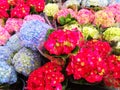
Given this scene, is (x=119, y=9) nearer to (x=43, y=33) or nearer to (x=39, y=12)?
(x=39, y=12)

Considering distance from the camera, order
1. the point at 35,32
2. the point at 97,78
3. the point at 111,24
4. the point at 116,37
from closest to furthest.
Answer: the point at 97,78 → the point at 35,32 → the point at 116,37 → the point at 111,24

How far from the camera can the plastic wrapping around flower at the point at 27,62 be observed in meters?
1.42

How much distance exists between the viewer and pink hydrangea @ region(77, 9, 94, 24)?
71.2 inches

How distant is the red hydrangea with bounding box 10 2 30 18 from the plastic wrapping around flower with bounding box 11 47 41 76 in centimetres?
51

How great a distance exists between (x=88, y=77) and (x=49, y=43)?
8.2 inches

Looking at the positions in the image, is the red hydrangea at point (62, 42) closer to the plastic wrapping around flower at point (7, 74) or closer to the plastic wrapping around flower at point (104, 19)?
the plastic wrapping around flower at point (7, 74)

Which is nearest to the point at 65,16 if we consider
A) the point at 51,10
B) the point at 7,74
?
the point at 51,10

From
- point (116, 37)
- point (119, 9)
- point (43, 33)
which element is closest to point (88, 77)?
point (43, 33)

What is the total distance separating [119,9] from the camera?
6.49 ft

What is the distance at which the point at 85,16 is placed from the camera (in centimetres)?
182

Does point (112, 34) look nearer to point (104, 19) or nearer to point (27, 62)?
point (104, 19)

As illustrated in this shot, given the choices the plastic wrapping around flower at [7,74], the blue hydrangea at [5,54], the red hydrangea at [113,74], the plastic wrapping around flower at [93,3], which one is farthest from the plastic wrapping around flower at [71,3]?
the red hydrangea at [113,74]

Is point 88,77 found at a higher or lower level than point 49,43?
lower

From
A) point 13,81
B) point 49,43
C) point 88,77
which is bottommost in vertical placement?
point 13,81
